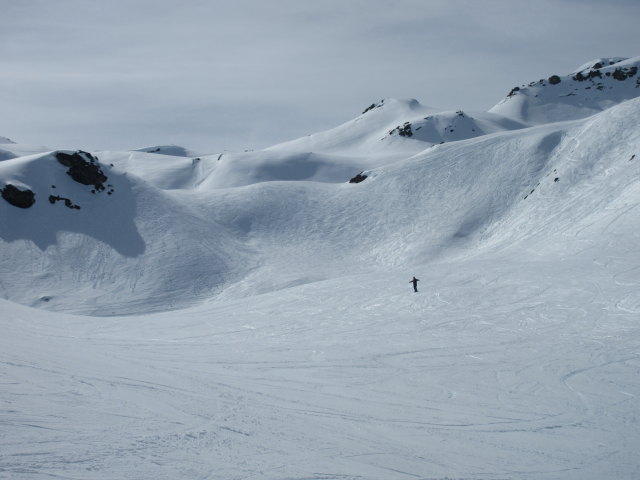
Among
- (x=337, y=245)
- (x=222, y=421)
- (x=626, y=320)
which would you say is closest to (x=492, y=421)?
(x=222, y=421)

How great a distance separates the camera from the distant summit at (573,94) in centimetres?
10475

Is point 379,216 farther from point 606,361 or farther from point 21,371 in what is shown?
point 21,371

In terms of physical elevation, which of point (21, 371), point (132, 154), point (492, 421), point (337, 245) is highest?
point (132, 154)

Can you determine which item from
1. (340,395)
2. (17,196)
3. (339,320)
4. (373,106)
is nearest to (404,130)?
(373,106)

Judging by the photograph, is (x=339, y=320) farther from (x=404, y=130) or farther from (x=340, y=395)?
(x=404, y=130)

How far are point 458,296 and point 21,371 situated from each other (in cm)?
1688

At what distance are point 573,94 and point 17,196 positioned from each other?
105505mm

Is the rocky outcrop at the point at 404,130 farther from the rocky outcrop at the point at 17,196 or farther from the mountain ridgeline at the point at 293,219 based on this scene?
the rocky outcrop at the point at 17,196

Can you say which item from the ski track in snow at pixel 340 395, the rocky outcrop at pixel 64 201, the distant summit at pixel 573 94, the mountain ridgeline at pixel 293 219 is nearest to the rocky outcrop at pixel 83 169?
the mountain ridgeline at pixel 293 219

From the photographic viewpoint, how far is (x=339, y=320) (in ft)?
68.6

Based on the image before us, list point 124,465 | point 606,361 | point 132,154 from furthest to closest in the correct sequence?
1. point 132,154
2. point 606,361
3. point 124,465

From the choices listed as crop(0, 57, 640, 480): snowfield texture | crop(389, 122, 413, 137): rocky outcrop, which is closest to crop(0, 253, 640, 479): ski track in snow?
crop(0, 57, 640, 480): snowfield texture

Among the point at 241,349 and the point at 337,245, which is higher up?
the point at 337,245

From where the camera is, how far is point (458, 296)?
22703 mm
